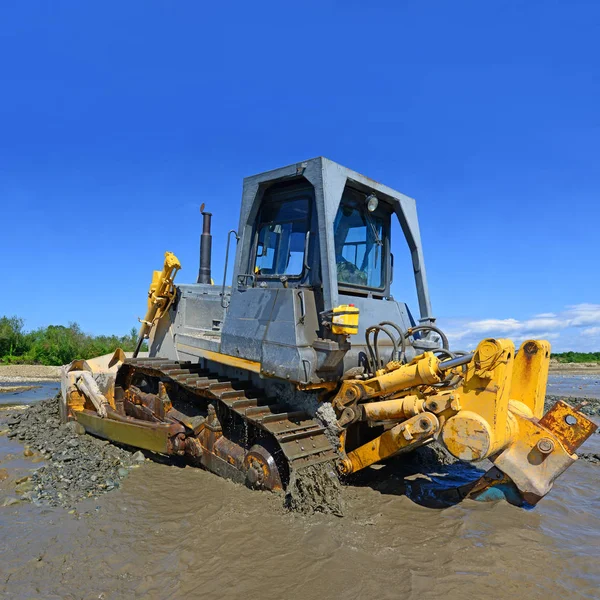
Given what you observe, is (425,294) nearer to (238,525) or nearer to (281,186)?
(281,186)

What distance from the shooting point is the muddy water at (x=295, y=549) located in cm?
307

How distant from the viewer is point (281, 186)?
5.25m

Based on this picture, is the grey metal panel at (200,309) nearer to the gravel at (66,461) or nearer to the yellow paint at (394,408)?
the gravel at (66,461)

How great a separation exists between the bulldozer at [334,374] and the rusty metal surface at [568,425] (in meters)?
0.01

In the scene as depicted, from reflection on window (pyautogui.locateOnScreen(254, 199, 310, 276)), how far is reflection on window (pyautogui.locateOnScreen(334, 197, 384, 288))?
389mm

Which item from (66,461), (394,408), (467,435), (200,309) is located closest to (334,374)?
(394,408)

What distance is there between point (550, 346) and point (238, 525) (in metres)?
3.22

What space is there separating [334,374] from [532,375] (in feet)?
5.86

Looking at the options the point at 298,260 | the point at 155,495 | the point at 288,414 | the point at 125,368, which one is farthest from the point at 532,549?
the point at 125,368

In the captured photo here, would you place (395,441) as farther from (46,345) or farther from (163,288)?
(46,345)

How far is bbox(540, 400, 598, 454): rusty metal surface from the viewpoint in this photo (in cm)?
376

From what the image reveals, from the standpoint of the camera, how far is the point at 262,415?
4531 millimetres

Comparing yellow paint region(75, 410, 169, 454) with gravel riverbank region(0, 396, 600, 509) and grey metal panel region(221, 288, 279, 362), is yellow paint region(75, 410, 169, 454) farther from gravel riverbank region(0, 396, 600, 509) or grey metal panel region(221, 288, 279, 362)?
grey metal panel region(221, 288, 279, 362)

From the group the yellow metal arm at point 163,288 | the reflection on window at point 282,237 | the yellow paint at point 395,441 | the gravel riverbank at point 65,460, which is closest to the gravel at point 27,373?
the gravel riverbank at point 65,460
